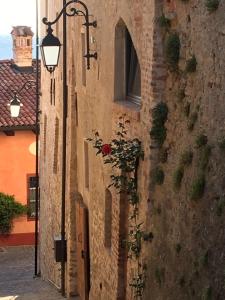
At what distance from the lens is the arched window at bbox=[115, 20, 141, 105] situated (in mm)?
9727

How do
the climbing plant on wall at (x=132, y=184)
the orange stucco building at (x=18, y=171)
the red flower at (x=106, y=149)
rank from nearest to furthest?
1. the climbing plant on wall at (x=132, y=184)
2. the red flower at (x=106, y=149)
3. the orange stucco building at (x=18, y=171)

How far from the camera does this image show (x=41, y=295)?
1403 cm

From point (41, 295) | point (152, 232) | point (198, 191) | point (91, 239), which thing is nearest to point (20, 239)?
point (41, 295)

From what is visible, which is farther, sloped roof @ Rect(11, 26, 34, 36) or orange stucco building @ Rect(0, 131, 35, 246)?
sloped roof @ Rect(11, 26, 34, 36)

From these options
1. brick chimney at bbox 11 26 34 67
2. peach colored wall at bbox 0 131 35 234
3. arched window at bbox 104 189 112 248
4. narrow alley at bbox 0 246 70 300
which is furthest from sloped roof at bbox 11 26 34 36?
arched window at bbox 104 189 112 248

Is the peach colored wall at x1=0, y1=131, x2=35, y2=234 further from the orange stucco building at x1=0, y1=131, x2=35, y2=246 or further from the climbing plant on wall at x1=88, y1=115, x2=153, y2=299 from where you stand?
the climbing plant on wall at x1=88, y1=115, x2=153, y2=299

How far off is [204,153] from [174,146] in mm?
1041

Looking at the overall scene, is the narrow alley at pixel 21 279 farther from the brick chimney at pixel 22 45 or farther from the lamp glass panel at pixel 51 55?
the brick chimney at pixel 22 45

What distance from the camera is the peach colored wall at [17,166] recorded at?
26.0 m

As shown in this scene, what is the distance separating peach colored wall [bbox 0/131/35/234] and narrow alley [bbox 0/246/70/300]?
3.23 feet

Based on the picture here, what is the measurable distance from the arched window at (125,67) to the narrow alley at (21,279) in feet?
16.7

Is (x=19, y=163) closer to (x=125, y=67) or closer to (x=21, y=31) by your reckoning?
(x=21, y=31)

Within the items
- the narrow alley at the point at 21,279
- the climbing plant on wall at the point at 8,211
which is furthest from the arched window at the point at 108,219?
the climbing plant on wall at the point at 8,211

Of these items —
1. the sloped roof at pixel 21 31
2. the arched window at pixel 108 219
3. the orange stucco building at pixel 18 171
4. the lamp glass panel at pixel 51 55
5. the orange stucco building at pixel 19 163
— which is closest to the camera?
the arched window at pixel 108 219
